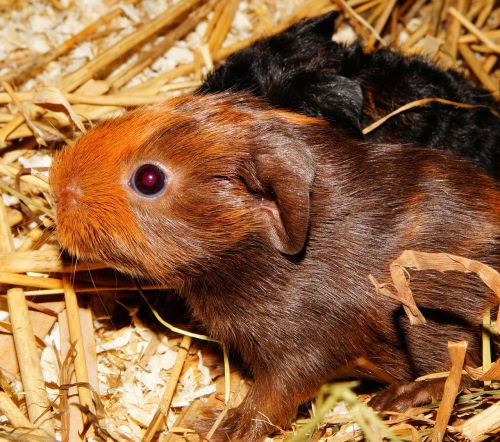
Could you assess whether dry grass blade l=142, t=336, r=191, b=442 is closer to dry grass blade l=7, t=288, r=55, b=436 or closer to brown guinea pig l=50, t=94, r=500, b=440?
brown guinea pig l=50, t=94, r=500, b=440

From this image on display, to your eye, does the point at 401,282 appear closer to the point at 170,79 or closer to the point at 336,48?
the point at 336,48

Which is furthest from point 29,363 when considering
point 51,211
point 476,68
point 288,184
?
point 476,68

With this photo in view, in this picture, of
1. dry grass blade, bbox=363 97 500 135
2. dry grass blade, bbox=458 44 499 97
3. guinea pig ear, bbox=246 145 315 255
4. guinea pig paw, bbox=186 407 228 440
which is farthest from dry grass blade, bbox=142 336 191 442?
dry grass blade, bbox=458 44 499 97

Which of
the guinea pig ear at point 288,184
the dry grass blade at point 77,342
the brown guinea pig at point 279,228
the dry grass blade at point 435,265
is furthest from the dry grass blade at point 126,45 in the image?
the dry grass blade at point 435,265

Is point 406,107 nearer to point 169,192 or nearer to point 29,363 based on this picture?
point 169,192

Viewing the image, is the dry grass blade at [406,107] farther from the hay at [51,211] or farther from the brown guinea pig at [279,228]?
the brown guinea pig at [279,228]
